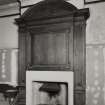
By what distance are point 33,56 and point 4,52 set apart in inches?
29.7

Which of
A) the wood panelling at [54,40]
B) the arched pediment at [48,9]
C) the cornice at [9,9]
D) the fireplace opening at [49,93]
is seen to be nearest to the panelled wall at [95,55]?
the wood panelling at [54,40]

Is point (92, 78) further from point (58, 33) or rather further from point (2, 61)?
point (2, 61)

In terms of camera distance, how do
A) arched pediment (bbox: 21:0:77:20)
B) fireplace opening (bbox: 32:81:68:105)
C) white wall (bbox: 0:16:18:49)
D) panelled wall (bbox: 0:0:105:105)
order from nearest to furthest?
1. panelled wall (bbox: 0:0:105:105)
2. arched pediment (bbox: 21:0:77:20)
3. fireplace opening (bbox: 32:81:68:105)
4. white wall (bbox: 0:16:18:49)

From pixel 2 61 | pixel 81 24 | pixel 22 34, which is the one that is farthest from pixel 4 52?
pixel 81 24

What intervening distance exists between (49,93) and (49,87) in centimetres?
30

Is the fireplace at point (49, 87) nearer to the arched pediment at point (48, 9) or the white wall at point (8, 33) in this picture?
the white wall at point (8, 33)

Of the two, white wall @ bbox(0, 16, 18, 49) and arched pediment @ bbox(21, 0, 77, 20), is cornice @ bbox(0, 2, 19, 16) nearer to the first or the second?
white wall @ bbox(0, 16, 18, 49)

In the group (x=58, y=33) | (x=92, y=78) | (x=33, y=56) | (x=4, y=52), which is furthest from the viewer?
(x=4, y=52)

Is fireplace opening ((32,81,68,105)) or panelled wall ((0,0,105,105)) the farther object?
fireplace opening ((32,81,68,105))

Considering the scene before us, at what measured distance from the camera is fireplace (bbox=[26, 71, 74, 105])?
3.02m

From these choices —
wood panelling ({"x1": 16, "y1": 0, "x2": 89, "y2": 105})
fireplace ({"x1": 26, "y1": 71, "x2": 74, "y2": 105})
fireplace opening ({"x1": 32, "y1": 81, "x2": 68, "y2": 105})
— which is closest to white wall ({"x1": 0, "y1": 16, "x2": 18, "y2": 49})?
wood panelling ({"x1": 16, "y1": 0, "x2": 89, "y2": 105})

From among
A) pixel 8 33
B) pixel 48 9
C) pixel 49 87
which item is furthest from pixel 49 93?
pixel 48 9

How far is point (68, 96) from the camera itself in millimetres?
2980

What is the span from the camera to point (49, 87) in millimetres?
3260
